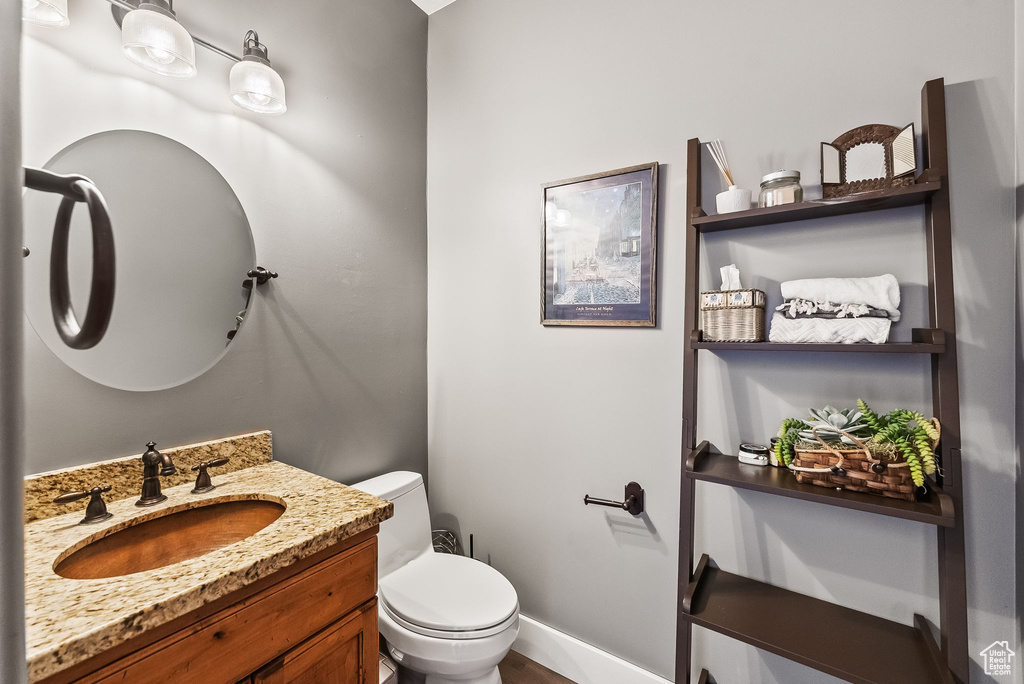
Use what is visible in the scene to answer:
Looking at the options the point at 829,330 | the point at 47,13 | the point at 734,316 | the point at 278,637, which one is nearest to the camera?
the point at 278,637

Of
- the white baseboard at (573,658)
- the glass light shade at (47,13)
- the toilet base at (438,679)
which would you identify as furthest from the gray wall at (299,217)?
the white baseboard at (573,658)

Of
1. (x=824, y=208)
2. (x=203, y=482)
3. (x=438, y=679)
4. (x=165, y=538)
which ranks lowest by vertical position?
(x=438, y=679)

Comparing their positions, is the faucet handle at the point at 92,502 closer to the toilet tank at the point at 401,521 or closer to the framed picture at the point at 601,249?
the toilet tank at the point at 401,521

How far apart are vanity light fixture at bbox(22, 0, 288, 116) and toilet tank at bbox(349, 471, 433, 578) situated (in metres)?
1.42

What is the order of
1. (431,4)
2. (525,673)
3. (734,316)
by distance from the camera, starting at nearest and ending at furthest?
(734,316), (525,673), (431,4)

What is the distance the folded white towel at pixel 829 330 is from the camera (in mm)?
1085

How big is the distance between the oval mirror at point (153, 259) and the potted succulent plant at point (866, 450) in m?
1.74

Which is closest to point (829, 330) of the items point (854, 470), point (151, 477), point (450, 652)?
point (854, 470)

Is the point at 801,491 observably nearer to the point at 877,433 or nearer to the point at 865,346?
the point at 877,433

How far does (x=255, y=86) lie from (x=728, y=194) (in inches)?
58.1

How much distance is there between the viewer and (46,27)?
1.06m

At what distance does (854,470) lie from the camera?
1094 mm

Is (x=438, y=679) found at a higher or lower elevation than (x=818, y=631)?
lower

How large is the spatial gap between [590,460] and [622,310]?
1.92 feet
